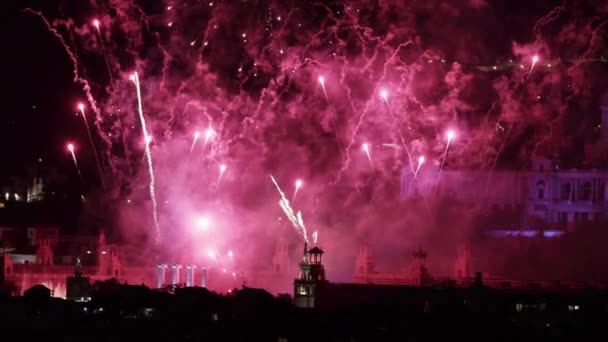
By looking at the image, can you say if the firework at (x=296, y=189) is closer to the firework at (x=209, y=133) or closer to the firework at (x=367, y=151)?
the firework at (x=367, y=151)

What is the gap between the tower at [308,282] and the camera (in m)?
48.0

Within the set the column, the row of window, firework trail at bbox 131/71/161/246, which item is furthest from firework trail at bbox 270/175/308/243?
the row of window

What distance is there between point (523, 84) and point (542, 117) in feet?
11.8

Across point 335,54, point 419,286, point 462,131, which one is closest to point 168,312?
point 419,286

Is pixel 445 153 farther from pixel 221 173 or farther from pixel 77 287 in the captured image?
pixel 77 287

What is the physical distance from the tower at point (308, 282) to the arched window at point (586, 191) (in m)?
18.3

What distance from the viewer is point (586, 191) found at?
2493 inches

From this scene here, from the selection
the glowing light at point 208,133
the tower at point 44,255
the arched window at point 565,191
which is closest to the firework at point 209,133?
the glowing light at point 208,133

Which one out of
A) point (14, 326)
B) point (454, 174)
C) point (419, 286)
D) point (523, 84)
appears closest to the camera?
point (14, 326)

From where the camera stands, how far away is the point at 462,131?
198ft

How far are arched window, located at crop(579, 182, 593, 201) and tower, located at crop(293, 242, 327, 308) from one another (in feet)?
60.2

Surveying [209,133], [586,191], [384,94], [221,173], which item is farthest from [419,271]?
[586,191]

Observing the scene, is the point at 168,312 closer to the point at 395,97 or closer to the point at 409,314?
the point at 409,314

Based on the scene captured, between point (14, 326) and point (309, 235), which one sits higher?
point (309, 235)
